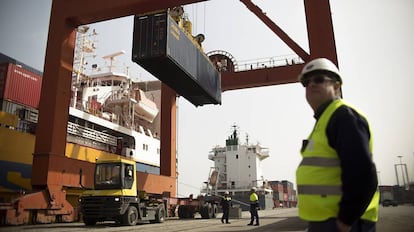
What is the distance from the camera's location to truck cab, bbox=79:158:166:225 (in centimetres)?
1076

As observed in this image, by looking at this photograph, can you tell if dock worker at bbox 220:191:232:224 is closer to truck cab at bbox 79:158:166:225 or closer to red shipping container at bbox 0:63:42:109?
truck cab at bbox 79:158:166:225

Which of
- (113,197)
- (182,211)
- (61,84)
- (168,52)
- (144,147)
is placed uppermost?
(168,52)

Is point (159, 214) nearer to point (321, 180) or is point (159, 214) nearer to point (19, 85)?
point (19, 85)

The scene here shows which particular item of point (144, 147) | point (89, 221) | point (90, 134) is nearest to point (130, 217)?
point (89, 221)

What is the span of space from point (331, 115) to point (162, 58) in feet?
36.9

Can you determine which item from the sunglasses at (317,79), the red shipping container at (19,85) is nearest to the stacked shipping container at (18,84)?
the red shipping container at (19,85)

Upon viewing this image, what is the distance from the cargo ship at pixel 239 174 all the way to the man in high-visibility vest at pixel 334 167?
32234mm

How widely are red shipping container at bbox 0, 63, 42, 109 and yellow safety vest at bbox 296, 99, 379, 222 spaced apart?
1702cm

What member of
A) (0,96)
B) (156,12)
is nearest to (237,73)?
(156,12)

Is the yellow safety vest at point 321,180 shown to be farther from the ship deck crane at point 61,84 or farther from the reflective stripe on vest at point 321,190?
the ship deck crane at point 61,84

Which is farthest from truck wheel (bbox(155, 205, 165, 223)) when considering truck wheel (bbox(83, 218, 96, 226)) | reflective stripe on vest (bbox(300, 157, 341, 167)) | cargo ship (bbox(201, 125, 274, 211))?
cargo ship (bbox(201, 125, 274, 211))

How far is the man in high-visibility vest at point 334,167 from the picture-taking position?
158cm

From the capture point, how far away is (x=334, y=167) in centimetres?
170

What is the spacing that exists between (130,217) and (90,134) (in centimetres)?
1034
